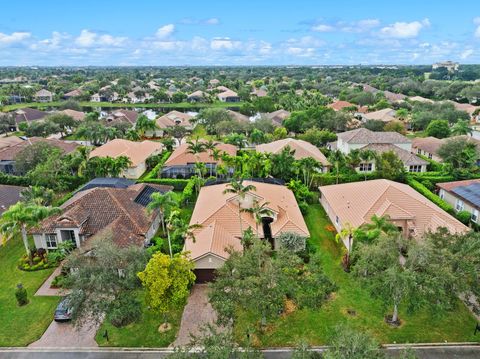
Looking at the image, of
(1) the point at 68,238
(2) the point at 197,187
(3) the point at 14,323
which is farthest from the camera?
(2) the point at 197,187

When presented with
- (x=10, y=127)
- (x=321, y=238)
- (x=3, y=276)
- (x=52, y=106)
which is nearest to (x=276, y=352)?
(x=321, y=238)

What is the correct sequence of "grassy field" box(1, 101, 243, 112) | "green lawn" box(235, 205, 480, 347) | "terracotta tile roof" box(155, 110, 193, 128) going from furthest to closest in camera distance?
"grassy field" box(1, 101, 243, 112) → "terracotta tile roof" box(155, 110, 193, 128) → "green lawn" box(235, 205, 480, 347)

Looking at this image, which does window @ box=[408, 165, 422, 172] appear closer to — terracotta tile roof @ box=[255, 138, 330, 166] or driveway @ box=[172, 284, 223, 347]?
terracotta tile roof @ box=[255, 138, 330, 166]

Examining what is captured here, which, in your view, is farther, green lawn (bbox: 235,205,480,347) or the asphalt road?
green lawn (bbox: 235,205,480,347)

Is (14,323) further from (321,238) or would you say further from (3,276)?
(321,238)

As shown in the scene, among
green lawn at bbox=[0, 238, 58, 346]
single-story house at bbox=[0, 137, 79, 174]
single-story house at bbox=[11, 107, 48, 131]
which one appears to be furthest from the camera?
single-story house at bbox=[11, 107, 48, 131]

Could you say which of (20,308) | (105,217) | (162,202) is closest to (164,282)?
(162,202)

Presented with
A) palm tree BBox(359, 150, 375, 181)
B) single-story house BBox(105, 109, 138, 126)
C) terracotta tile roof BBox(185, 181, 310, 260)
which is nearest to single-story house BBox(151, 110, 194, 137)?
single-story house BBox(105, 109, 138, 126)

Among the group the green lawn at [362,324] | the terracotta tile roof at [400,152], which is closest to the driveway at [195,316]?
the green lawn at [362,324]
